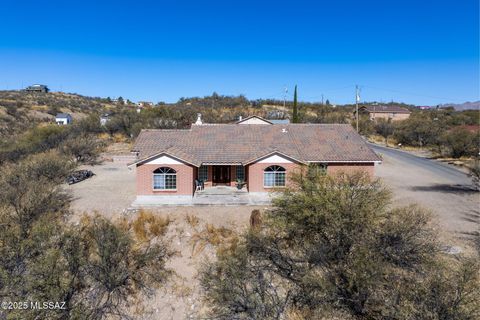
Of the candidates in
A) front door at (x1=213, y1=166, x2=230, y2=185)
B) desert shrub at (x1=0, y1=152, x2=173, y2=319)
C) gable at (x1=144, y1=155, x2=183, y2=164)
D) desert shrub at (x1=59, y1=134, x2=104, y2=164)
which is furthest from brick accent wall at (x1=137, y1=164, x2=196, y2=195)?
desert shrub at (x1=59, y1=134, x2=104, y2=164)

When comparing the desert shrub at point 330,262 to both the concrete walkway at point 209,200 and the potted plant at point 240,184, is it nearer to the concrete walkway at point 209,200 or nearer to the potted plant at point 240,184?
the concrete walkway at point 209,200

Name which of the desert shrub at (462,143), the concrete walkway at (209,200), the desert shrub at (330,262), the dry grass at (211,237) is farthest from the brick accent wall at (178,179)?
the desert shrub at (462,143)

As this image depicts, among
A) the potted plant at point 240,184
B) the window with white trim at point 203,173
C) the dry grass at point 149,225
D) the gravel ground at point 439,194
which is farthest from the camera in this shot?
the window with white trim at point 203,173

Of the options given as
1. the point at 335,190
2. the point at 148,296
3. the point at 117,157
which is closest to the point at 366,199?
the point at 335,190

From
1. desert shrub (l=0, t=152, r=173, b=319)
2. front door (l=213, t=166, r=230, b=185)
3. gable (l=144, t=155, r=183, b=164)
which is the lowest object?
desert shrub (l=0, t=152, r=173, b=319)

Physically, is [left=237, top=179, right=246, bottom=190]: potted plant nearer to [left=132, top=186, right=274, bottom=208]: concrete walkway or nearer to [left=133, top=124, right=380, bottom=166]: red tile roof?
[left=132, top=186, right=274, bottom=208]: concrete walkway

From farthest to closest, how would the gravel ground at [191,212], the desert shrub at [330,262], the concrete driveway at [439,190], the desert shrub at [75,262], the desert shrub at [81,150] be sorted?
1. the desert shrub at [81,150]
2. the concrete driveway at [439,190]
3. the gravel ground at [191,212]
4. the desert shrub at [75,262]
5. the desert shrub at [330,262]
